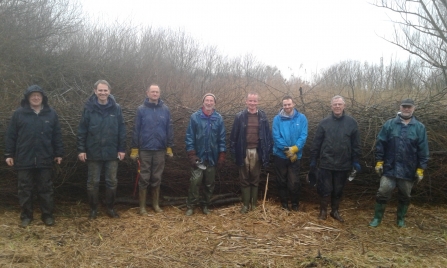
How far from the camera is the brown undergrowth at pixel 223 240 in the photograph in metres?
3.32

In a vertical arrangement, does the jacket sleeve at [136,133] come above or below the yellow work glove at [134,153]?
above

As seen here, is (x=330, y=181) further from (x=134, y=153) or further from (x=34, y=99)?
(x=34, y=99)

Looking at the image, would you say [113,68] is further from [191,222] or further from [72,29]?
[191,222]

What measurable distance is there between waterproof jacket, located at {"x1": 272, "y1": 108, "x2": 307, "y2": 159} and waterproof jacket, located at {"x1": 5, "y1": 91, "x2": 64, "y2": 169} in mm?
3054

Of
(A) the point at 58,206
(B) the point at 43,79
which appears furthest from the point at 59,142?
(B) the point at 43,79

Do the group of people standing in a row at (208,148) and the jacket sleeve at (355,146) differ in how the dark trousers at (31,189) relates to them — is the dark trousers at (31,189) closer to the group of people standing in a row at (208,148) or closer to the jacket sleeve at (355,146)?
the group of people standing in a row at (208,148)

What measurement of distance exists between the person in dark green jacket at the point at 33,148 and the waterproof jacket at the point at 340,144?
356 cm

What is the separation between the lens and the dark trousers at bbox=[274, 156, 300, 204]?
4.82m

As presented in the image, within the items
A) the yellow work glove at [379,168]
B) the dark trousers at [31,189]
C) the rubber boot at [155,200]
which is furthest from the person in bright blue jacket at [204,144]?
the yellow work glove at [379,168]

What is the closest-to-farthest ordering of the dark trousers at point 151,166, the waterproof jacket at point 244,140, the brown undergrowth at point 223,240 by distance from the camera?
the brown undergrowth at point 223,240
the dark trousers at point 151,166
the waterproof jacket at point 244,140

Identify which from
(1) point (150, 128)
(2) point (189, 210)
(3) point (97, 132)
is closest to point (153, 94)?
(1) point (150, 128)

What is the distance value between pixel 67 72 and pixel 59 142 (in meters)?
7.73

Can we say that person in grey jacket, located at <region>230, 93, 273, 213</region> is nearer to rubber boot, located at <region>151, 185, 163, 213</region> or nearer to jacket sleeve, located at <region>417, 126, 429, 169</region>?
rubber boot, located at <region>151, 185, 163, 213</region>

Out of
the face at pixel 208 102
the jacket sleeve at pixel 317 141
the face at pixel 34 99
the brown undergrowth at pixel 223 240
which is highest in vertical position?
the face at pixel 208 102
